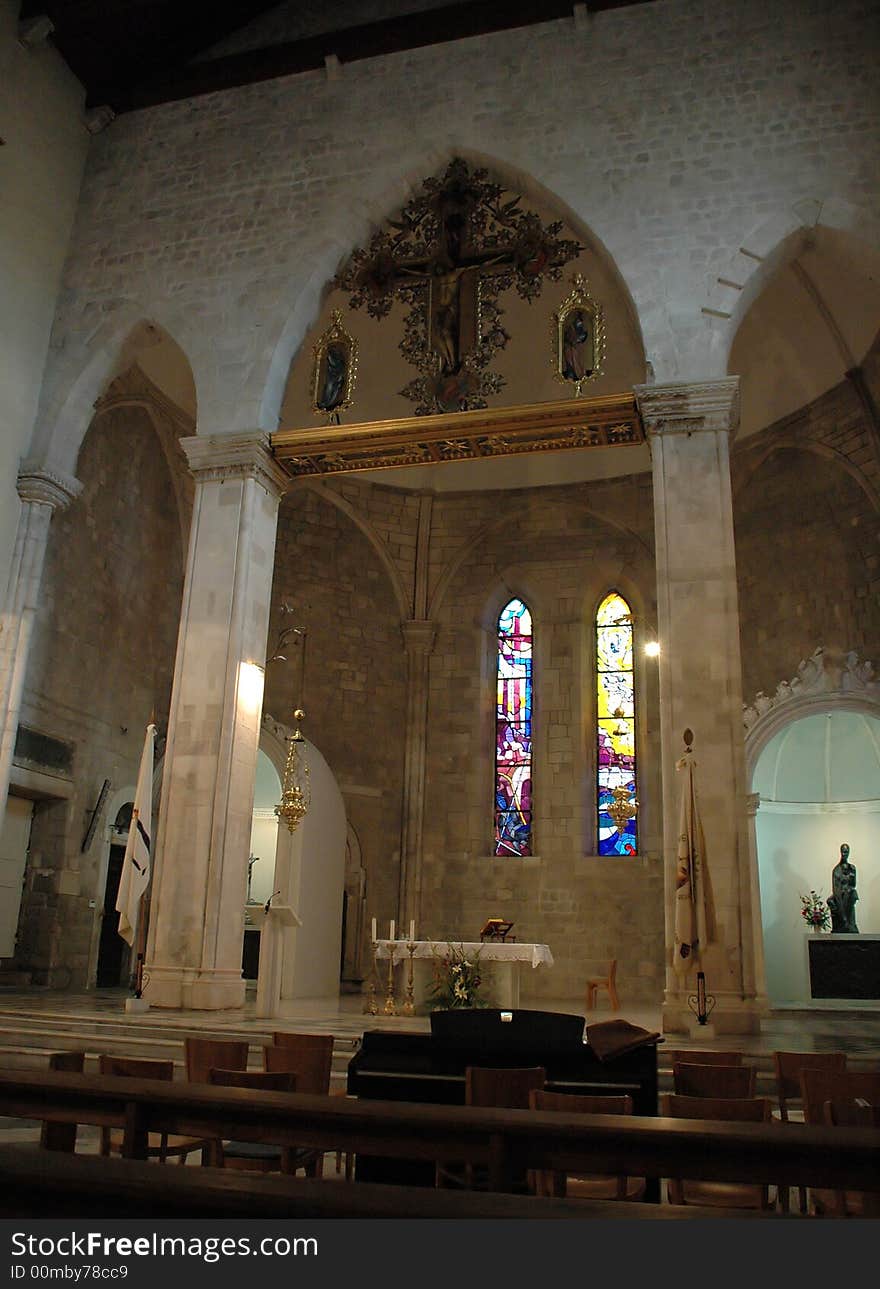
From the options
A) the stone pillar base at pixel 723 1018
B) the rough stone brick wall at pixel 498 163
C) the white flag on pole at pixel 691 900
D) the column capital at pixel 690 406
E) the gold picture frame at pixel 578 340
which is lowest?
the stone pillar base at pixel 723 1018

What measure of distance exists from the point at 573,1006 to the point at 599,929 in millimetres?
1275

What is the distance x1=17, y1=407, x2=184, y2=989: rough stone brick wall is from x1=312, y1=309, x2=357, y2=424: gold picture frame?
3.56m

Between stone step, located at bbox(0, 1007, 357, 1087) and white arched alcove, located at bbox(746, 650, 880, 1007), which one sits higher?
white arched alcove, located at bbox(746, 650, 880, 1007)

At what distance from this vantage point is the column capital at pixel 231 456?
10.5 m

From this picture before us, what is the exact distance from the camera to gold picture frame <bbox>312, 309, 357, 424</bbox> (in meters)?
11.1

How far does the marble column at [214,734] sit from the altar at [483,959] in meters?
1.50

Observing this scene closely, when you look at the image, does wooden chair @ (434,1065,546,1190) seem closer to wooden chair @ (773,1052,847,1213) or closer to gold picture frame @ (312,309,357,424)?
wooden chair @ (773,1052,847,1213)

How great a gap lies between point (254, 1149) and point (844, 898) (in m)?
10.8

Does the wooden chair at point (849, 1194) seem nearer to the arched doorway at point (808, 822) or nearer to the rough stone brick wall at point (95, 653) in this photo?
the rough stone brick wall at point (95, 653)

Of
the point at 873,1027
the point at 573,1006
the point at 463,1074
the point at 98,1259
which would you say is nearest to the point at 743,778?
the point at 873,1027

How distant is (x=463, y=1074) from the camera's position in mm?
4438

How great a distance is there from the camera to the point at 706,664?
879cm

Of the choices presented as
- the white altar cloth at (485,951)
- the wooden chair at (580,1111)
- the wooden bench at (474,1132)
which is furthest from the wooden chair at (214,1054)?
the white altar cloth at (485,951)

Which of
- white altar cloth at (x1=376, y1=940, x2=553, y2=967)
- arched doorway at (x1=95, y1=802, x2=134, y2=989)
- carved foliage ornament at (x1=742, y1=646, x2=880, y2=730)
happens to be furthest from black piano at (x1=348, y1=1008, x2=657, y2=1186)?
arched doorway at (x1=95, y1=802, x2=134, y2=989)
